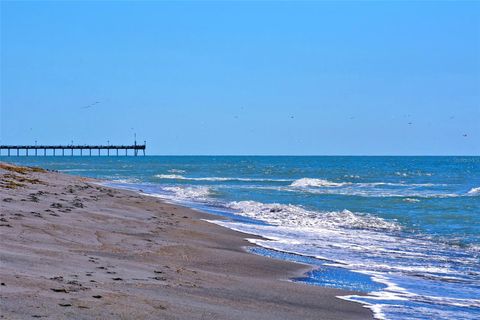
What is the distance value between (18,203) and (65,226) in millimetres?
3444

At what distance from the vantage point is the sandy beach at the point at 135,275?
6926 millimetres

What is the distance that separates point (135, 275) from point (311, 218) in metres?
14.2

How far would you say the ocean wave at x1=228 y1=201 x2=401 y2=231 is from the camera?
2072cm

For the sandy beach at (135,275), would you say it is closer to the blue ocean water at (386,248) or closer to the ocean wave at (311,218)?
the blue ocean water at (386,248)

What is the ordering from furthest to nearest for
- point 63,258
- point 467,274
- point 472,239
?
point 472,239
point 467,274
point 63,258

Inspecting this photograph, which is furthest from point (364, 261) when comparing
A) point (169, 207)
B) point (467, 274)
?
point (169, 207)

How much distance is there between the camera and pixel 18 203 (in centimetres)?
1608

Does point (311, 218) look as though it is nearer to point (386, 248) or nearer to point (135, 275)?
point (386, 248)

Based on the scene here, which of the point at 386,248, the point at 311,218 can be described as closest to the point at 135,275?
the point at 386,248

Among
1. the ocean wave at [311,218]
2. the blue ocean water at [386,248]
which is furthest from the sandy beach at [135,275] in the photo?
the ocean wave at [311,218]

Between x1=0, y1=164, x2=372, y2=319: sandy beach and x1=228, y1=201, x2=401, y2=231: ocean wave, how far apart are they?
552cm

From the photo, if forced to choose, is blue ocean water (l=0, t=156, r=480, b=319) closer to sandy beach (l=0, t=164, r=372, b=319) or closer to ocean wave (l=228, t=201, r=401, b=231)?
ocean wave (l=228, t=201, r=401, b=231)

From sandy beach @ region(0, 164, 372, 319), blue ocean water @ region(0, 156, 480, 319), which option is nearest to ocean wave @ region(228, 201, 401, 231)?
blue ocean water @ region(0, 156, 480, 319)

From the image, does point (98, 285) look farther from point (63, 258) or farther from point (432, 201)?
point (432, 201)
